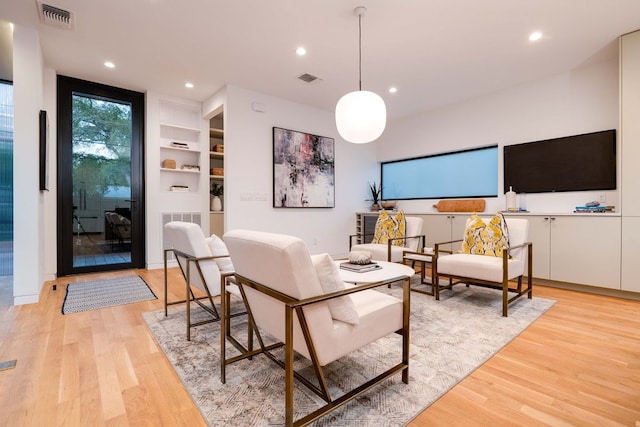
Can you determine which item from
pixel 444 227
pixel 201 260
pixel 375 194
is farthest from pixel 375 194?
pixel 201 260

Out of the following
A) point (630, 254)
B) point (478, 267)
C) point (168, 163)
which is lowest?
point (478, 267)

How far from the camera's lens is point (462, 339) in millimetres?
2254

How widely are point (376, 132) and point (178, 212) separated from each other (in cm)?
363

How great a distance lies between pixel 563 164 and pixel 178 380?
479cm

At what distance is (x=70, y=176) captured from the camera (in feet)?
13.9

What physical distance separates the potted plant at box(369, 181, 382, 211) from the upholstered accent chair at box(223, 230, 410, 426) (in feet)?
14.5

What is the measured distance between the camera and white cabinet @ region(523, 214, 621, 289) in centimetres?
326

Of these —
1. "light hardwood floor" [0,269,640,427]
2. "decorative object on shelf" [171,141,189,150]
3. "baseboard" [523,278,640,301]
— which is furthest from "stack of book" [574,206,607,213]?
"decorative object on shelf" [171,141,189,150]

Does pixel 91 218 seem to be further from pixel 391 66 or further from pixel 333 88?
pixel 391 66

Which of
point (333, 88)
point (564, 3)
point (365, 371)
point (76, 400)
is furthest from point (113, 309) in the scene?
point (564, 3)

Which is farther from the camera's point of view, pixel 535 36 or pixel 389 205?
pixel 389 205

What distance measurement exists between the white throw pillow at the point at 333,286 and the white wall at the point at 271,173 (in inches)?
128

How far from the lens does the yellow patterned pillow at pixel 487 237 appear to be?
10.7 feet

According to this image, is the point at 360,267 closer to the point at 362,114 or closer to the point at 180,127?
the point at 362,114
